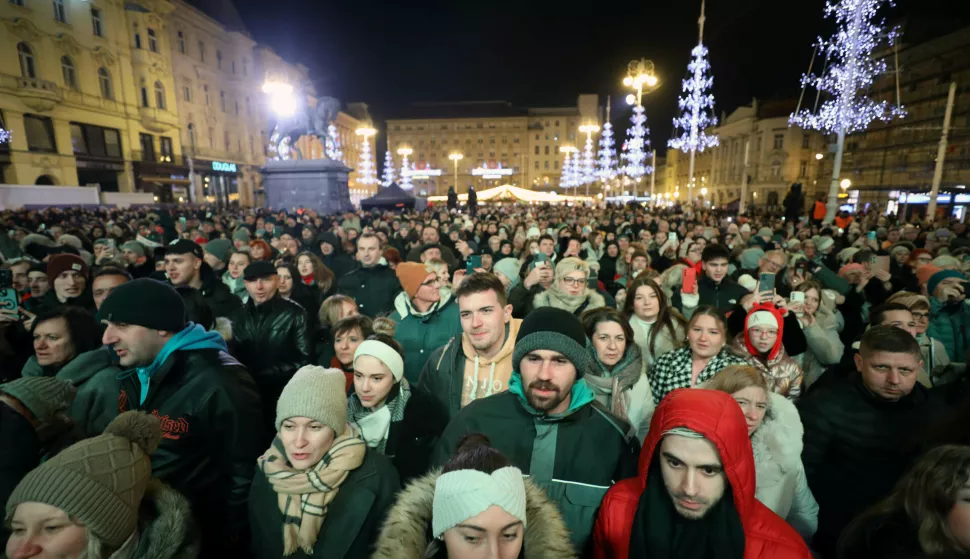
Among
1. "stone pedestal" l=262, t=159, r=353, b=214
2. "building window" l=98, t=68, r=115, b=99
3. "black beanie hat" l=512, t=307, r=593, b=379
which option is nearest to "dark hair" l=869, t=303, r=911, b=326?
"black beanie hat" l=512, t=307, r=593, b=379

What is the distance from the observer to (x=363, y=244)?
6.23 meters

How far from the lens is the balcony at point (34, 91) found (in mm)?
27828

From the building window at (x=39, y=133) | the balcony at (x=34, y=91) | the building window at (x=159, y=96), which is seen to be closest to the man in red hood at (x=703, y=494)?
the balcony at (x=34, y=91)

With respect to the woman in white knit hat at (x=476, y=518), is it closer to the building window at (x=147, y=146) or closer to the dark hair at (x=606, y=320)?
the dark hair at (x=606, y=320)

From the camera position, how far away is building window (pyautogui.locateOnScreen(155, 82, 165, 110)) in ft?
131

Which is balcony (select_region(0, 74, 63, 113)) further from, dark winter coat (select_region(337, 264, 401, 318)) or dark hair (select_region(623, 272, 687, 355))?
dark hair (select_region(623, 272, 687, 355))

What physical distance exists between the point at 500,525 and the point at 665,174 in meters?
115

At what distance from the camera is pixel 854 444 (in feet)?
9.40

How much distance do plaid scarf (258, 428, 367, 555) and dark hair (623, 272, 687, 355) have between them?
3.04 metres

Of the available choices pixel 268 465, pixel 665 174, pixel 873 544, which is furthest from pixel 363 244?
pixel 665 174

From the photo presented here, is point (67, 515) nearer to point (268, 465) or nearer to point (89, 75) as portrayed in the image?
point (268, 465)

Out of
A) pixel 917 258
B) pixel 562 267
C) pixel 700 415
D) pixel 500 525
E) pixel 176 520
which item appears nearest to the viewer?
pixel 500 525

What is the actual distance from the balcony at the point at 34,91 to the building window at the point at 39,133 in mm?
710

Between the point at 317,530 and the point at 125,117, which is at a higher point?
the point at 125,117
